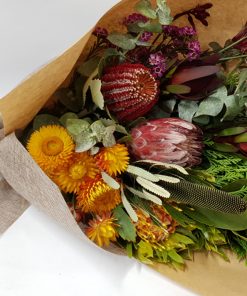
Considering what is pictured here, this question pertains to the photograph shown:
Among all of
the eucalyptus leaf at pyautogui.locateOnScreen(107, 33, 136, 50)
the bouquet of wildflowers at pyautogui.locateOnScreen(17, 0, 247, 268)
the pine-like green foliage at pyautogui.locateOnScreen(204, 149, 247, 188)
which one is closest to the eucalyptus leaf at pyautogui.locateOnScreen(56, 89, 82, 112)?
the bouquet of wildflowers at pyautogui.locateOnScreen(17, 0, 247, 268)

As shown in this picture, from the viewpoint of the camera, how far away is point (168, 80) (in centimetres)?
85

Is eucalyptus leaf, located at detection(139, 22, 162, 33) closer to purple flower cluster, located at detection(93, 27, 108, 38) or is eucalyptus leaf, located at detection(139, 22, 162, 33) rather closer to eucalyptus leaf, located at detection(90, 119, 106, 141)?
purple flower cluster, located at detection(93, 27, 108, 38)

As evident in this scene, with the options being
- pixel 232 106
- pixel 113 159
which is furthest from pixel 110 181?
pixel 232 106

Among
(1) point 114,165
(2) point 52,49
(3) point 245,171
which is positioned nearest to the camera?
(1) point 114,165

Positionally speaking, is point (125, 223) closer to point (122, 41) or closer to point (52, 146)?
point (52, 146)

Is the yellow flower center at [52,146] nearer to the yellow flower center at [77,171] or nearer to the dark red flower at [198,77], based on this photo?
the yellow flower center at [77,171]

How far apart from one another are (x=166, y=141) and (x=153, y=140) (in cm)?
2

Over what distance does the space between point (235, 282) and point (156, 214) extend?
19 cm

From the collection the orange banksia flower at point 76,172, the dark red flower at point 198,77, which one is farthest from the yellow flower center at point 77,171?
the dark red flower at point 198,77

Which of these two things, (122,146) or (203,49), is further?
(203,49)

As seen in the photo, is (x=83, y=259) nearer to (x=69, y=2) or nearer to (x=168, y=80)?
(x=168, y=80)

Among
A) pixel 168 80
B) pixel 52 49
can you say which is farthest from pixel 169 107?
pixel 52 49

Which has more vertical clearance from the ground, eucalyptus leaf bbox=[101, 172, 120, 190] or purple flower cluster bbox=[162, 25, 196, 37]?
purple flower cluster bbox=[162, 25, 196, 37]

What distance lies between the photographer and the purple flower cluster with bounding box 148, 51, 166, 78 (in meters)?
0.81
